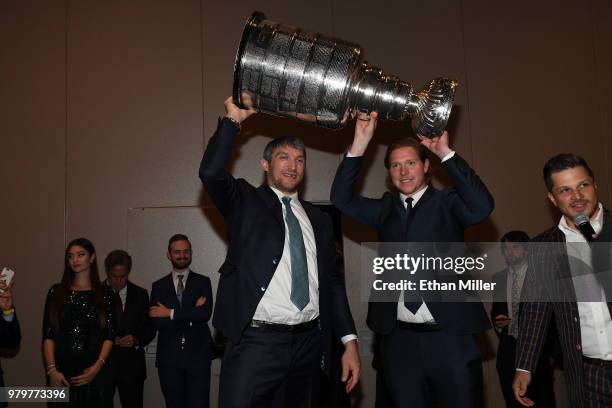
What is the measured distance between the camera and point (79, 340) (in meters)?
3.47

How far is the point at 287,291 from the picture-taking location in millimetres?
2307

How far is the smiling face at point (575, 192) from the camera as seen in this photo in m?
2.19

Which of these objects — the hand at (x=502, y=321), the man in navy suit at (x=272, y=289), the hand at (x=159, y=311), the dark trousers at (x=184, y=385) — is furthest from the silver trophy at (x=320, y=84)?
the dark trousers at (x=184, y=385)

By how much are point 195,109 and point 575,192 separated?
136 inches

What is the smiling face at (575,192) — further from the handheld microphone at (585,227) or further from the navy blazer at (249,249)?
the navy blazer at (249,249)

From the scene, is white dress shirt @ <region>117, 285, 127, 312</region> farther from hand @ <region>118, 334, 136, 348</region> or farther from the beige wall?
the beige wall

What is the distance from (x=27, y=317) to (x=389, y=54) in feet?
13.1

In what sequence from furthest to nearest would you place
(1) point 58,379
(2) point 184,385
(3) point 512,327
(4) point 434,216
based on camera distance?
(2) point 184,385, (3) point 512,327, (1) point 58,379, (4) point 434,216

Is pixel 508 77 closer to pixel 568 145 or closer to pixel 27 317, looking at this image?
pixel 568 145

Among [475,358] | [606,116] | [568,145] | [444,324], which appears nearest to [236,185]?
[444,324]

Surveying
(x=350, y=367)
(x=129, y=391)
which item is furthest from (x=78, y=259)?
(x=350, y=367)

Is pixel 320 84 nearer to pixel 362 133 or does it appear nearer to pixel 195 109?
pixel 362 133

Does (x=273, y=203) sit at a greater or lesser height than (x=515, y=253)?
greater

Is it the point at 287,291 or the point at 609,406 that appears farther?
the point at 287,291
